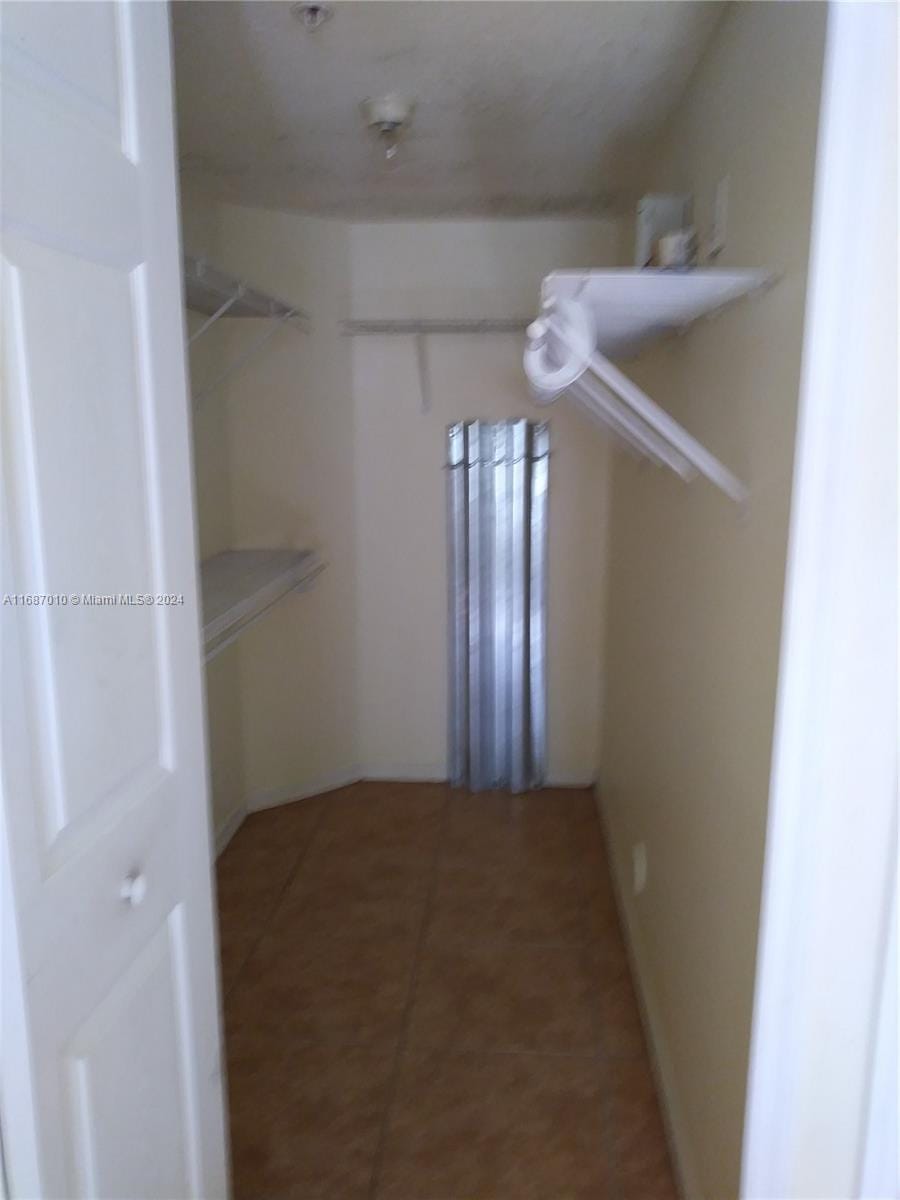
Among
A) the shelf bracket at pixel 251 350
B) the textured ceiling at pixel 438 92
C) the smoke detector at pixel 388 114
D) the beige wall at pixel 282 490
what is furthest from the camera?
the beige wall at pixel 282 490

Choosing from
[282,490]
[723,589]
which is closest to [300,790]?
[282,490]

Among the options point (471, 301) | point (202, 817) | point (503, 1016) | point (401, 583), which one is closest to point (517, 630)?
point (401, 583)

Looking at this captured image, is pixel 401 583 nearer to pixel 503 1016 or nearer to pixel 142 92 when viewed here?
pixel 503 1016

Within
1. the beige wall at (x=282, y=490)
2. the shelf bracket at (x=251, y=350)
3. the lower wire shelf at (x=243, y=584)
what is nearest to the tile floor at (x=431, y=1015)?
the beige wall at (x=282, y=490)

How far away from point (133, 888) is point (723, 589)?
1.07 metres

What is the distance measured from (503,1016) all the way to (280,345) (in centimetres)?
235

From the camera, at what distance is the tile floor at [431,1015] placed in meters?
1.83

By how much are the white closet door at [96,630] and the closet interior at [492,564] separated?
583 mm

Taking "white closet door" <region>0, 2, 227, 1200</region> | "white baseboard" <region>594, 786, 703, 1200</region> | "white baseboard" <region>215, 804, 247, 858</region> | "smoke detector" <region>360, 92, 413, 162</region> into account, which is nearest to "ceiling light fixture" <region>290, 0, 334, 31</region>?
"smoke detector" <region>360, 92, 413, 162</region>

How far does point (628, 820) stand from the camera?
2697 millimetres

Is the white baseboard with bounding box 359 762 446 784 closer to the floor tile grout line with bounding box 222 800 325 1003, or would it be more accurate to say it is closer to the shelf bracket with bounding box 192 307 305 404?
the floor tile grout line with bounding box 222 800 325 1003

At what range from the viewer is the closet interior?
57.9 inches

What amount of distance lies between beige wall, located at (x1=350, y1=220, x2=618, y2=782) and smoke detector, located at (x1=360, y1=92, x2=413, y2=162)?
44.9 inches

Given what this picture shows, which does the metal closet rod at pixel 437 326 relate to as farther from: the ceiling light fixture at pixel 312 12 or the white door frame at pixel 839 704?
the white door frame at pixel 839 704
